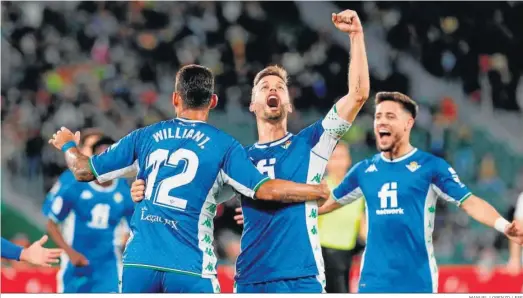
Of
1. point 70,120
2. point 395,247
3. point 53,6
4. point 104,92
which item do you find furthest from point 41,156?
point 395,247

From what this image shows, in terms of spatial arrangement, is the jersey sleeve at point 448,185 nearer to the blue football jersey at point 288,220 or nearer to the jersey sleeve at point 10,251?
the blue football jersey at point 288,220

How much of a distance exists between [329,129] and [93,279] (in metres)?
3.55

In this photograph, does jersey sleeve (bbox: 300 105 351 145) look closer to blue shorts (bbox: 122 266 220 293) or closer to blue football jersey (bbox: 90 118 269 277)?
blue football jersey (bbox: 90 118 269 277)

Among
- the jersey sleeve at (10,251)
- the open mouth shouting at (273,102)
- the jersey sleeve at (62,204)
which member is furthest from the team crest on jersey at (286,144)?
the jersey sleeve at (62,204)

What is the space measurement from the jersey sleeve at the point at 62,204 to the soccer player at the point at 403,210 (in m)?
3.03

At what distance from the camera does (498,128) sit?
1541 centimetres

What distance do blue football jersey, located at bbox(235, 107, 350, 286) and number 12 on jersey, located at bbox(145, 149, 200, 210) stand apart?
0.67m

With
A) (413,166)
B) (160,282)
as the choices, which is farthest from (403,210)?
(160,282)

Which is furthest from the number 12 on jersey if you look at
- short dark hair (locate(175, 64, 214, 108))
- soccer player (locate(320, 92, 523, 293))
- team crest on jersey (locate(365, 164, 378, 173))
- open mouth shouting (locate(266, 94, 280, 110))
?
team crest on jersey (locate(365, 164, 378, 173))

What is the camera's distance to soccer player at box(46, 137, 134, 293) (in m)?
7.67

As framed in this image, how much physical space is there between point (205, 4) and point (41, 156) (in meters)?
5.55

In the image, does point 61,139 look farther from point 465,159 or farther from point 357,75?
point 465,159

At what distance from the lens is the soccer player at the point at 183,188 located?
4.60 metres
